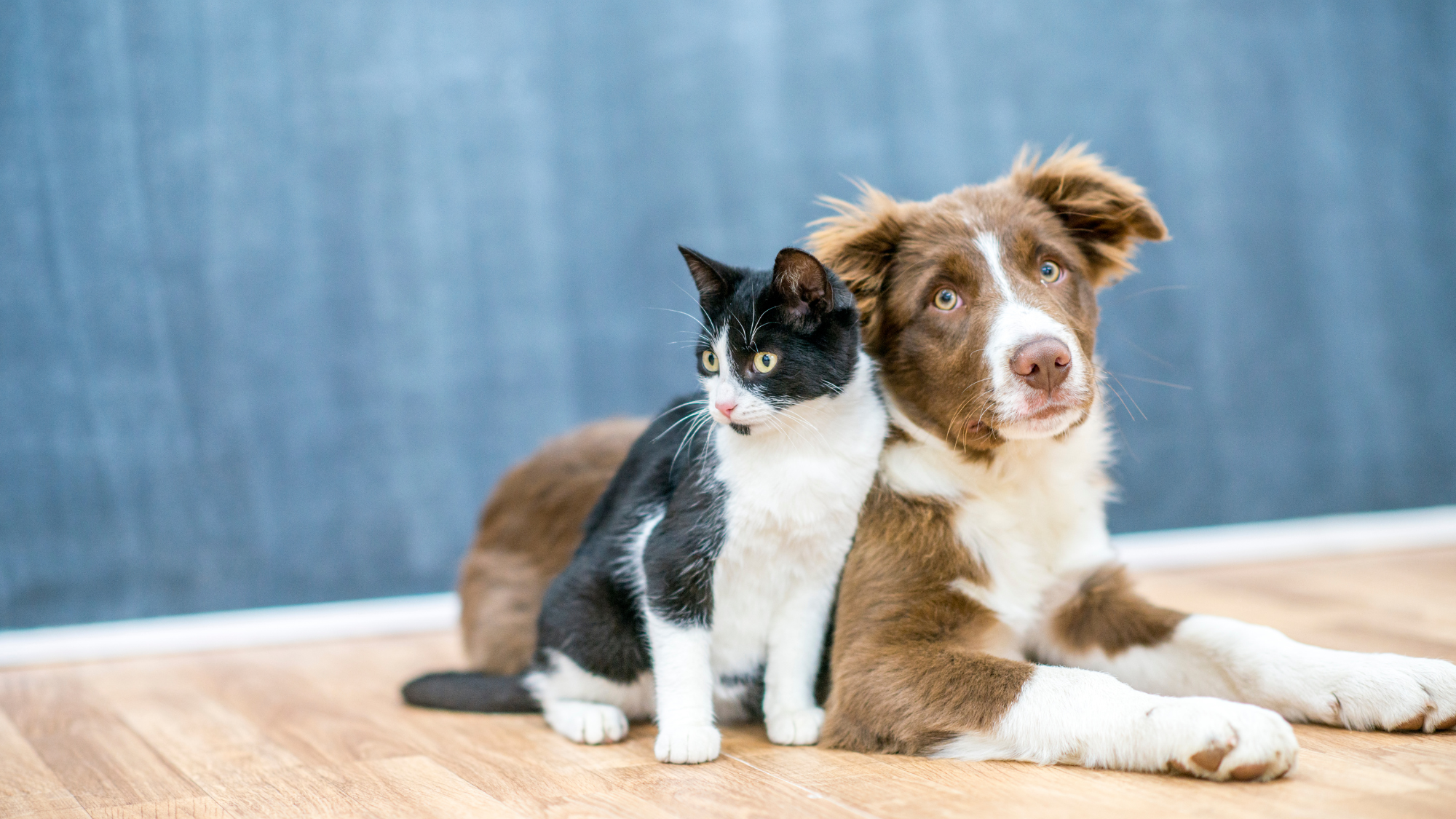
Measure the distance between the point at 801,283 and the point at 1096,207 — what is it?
59cm

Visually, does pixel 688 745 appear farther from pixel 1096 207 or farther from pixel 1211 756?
pixel 1096 207

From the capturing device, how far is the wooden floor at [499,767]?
1.21 meters

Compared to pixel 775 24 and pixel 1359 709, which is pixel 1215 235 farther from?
pixel 1359 709

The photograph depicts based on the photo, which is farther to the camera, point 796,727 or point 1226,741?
point 796,727

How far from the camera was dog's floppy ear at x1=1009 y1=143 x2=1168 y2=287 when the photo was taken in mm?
1731

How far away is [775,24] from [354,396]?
1.55m

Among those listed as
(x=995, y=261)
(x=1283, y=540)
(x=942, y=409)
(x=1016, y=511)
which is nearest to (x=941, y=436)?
(x=942, y=409)

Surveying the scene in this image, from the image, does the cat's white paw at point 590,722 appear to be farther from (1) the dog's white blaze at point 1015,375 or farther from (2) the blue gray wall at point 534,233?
(2) the blue gray wall at point 534,233

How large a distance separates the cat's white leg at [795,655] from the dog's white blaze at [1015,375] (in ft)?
1.16

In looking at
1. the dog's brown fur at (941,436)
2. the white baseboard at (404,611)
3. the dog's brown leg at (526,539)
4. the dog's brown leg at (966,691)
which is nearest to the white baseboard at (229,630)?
the white baseboard at (404,611)

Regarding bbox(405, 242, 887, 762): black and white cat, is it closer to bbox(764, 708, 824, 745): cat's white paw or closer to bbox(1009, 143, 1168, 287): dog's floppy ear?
bbox(764, 708, 824, 745): cat's white paw

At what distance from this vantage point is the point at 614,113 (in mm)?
2973

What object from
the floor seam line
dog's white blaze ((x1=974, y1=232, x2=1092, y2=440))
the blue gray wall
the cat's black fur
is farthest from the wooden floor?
the blue gray wall

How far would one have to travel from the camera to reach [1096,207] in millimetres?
1730
